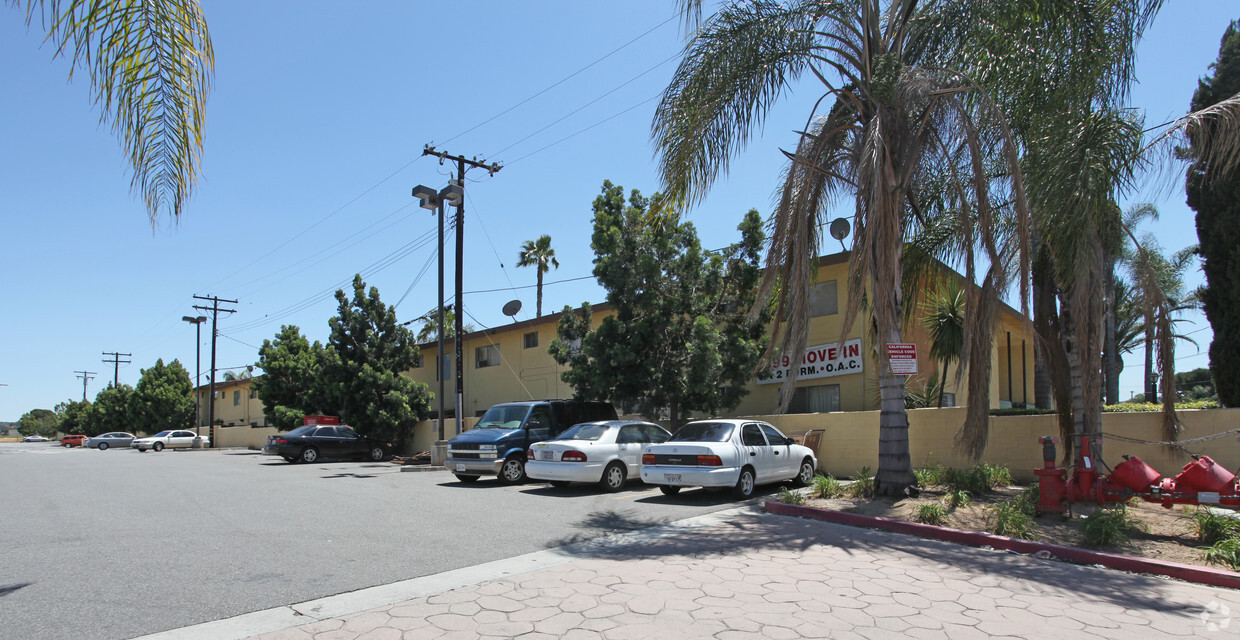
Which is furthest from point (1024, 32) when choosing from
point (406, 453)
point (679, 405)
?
point (406, 453)

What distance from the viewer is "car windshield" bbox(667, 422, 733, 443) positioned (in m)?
12.6

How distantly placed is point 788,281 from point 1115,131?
15.2 ft

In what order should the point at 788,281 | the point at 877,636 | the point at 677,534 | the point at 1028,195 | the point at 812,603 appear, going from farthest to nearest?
the point at 788,281
the point at 1028,195
the point at 677,534
the point at 812,603
the point at 877,636

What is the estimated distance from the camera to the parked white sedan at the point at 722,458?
39.2 ft

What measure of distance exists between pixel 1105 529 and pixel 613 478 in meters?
8.11

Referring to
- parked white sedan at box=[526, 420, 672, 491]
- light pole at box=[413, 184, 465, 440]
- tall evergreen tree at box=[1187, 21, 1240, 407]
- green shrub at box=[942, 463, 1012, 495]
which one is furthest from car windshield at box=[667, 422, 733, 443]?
tall evergreen tree at box=[1187, 21, 1240, 407]

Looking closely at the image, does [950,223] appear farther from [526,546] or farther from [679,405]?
[526,546]

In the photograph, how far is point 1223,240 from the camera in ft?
50.2

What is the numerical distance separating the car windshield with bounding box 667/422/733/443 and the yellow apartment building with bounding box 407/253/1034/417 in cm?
241

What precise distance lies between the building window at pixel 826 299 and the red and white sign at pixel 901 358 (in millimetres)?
8967

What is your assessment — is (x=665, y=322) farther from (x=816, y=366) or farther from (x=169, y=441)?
(x=169, y=441)

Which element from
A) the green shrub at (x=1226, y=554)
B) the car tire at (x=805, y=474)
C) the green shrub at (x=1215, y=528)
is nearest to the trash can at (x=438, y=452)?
the car tire at (x=805, y=474)

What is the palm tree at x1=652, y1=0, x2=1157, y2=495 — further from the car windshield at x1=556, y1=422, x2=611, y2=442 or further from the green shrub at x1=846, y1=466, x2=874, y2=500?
the car windshield at x1=556, y1=422, x2=611, y2=442

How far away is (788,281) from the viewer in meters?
11.1
